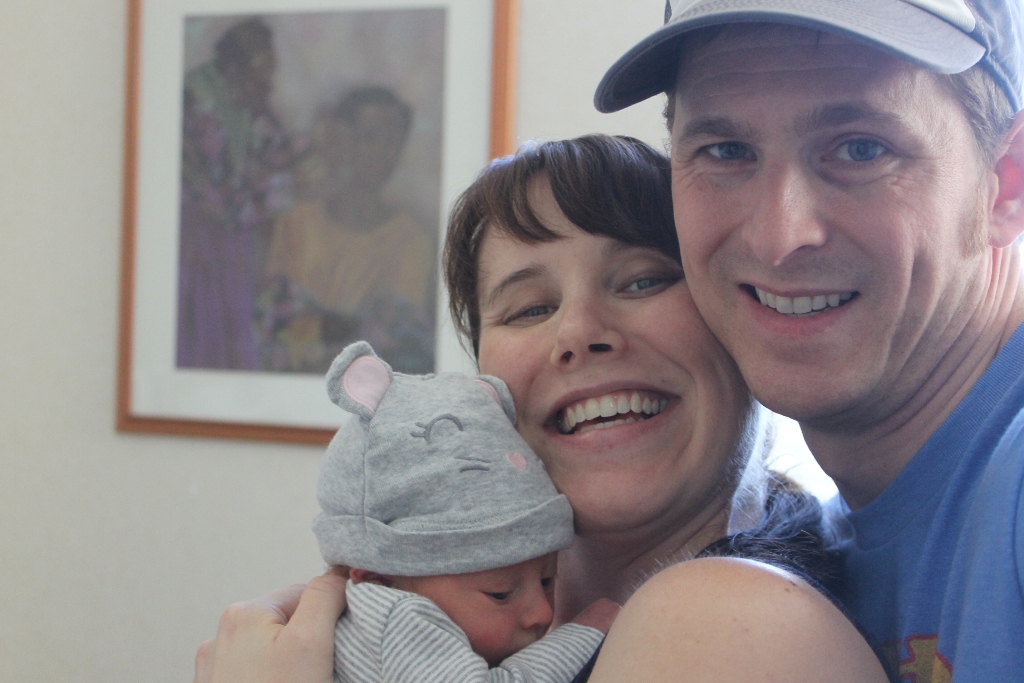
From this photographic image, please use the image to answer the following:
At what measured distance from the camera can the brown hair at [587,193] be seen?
3.48 feet

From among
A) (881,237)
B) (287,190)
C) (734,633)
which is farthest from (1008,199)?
(287,190)

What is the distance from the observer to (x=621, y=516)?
3.41ft

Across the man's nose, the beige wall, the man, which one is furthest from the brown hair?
the beige wall

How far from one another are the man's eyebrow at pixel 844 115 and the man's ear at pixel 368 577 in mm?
652

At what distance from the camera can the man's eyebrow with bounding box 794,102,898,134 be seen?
816mm

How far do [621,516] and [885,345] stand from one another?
0.36 meters

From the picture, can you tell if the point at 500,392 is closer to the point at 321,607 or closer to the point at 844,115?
the point at 321,607

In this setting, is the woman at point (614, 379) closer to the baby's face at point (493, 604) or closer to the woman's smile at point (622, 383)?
the woman's smile at point (622, 383)

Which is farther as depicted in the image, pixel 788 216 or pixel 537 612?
pixel 537 612

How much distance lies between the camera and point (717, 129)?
0.89 metres

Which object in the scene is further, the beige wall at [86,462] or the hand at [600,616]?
the beige wall at [86,462]

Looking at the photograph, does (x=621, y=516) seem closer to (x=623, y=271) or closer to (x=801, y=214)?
(x=623, y=271)

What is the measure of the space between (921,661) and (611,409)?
16.7 inches

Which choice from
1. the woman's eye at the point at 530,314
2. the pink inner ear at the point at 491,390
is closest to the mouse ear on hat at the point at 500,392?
the pink inner ear at the point at 491,390
